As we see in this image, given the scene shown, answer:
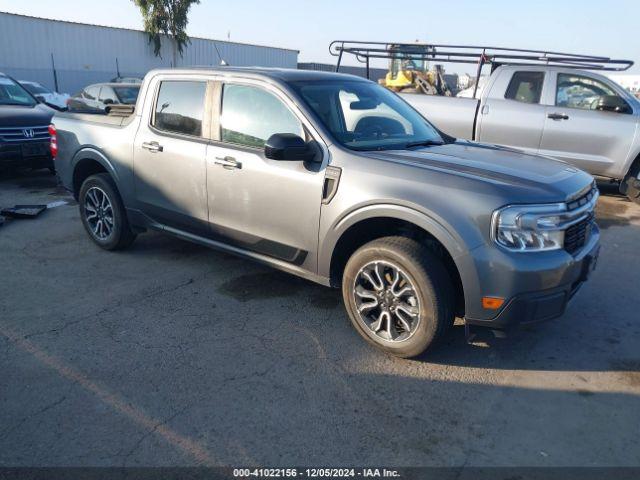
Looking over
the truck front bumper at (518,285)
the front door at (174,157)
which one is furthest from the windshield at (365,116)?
the truck front bumper at (518,285)

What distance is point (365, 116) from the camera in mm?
4207

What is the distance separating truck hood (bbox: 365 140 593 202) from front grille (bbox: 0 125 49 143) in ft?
22.2

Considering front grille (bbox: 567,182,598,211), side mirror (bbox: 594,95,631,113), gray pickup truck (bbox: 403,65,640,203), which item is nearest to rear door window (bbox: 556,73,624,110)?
gray pickup truck (bbox: 403,65,640,203)

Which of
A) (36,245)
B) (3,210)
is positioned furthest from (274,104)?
(3,210)

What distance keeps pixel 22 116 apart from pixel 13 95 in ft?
4.38

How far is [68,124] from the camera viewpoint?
5.50m

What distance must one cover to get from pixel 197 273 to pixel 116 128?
1613mm

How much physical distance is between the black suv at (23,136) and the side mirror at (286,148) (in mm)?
5698

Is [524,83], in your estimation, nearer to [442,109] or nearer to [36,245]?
[442,109]

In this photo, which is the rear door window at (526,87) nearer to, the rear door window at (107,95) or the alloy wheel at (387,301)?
the alloy wheel at (387,301)

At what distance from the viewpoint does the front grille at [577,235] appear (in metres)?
3.18

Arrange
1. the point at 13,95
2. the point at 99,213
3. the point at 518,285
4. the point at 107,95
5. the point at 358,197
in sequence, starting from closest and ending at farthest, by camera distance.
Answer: the point at 518,285, the point at 358,197, the point at 99,213, the point at 13,95, the point at 107,95

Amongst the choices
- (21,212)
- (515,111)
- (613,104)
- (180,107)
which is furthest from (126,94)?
(613,104)

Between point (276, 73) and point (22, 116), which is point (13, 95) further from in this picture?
point (276, 73)
